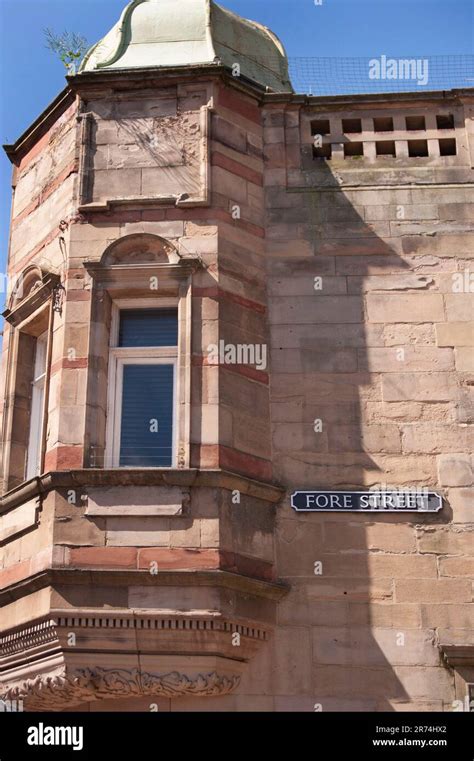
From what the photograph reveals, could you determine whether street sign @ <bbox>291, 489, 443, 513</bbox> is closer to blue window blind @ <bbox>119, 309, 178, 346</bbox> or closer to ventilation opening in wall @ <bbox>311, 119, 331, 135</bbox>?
blue window blind @ <bbox>119, 309, 178, 346</bbox>

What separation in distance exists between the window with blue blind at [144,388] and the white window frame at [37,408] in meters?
0.81

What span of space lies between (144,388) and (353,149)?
3.64 m

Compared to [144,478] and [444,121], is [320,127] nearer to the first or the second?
[444,121]

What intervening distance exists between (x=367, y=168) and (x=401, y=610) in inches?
189

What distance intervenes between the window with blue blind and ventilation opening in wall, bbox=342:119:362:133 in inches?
119

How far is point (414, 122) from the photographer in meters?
12.4

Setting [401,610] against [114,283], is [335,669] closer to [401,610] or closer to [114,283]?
[401,610]

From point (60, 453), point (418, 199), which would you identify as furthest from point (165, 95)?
point (60, 453)

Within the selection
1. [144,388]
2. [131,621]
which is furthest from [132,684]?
[144,388]

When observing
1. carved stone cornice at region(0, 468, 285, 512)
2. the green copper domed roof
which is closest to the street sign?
carved stone cornice at region(0, 468, 285, 512)

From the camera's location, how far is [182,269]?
11133 mm

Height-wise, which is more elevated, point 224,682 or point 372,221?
point 372,221

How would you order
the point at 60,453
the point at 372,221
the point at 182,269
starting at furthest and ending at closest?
the point at 372,221 → the point at 182,269 → the point at 60,453

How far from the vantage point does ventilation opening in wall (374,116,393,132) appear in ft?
40.8
